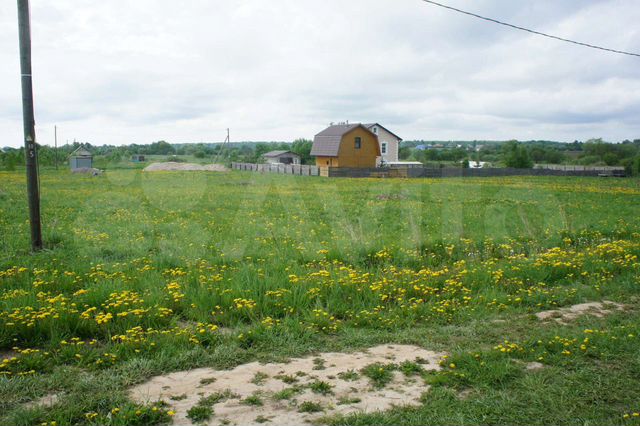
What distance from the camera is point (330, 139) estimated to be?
2044 inches

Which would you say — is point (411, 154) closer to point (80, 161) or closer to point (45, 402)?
point (80, 161)

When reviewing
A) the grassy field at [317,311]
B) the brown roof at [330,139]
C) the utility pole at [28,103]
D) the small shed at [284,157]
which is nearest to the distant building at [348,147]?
the brown roof at [330,139]

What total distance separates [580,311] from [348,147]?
4542cm

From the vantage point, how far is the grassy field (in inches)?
156

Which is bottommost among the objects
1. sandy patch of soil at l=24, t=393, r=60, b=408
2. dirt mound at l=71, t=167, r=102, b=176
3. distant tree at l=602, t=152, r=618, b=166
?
sandy patch of soil at l=24, t=393, r=60, b=408

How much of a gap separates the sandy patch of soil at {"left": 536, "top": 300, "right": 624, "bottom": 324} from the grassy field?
0.53ft

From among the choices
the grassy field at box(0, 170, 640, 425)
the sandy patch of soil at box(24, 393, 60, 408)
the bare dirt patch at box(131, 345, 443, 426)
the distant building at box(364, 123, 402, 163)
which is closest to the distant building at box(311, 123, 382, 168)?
the distant building at box(364, 123, 402, 163)

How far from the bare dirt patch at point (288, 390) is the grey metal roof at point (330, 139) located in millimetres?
46186

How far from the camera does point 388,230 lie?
41.1ft

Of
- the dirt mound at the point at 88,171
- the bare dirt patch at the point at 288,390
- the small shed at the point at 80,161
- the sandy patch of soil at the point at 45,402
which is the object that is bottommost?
the bare dirt patch at the point at 288,390

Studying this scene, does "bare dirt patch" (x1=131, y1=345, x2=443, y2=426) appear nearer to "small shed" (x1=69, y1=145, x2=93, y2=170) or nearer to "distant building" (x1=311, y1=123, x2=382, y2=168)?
"small shed" (x1=69, y1=145, x2=93, y2=170)

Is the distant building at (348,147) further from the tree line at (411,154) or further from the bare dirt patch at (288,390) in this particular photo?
the bare dirt patch at (288,390)

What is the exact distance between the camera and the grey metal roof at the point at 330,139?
166 feet

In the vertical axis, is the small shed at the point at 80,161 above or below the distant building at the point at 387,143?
below
